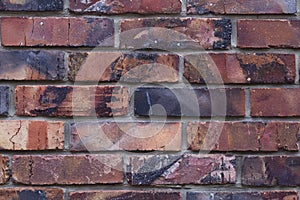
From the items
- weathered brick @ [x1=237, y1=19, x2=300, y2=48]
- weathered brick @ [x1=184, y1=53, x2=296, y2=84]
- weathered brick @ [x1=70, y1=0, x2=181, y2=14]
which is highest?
weathered brick @ [x1=70, y1=0, x2=181, y2=14]

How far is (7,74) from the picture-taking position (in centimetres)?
110

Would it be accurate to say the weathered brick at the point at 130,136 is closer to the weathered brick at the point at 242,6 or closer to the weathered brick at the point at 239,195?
the weathered brick at the point at 239,195

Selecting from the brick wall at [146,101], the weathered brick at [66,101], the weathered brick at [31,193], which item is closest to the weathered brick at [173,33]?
the brick wall at [146,101]

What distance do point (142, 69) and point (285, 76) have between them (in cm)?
33

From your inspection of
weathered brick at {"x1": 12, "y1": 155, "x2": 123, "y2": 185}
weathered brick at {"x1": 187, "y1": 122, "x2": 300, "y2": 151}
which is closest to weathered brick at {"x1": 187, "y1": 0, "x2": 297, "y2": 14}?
weathered brick at {"x1": 187, "y1": 122, "x2": 300, "y2": 151}

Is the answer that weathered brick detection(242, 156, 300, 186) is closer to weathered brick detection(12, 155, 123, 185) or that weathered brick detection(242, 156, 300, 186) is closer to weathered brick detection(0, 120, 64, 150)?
weathered brick detection(12, 155, 123, 185)

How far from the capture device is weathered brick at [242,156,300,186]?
1.11 m

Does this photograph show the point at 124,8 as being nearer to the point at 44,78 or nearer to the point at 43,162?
the point at 44,78

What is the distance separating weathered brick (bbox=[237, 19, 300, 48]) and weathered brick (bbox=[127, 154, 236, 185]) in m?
0.27

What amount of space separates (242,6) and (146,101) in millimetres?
314

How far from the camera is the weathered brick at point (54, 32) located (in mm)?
1104

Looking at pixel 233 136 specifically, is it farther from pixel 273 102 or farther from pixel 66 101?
pixel 66 101

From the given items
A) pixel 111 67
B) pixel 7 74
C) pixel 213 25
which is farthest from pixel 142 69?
pixel 7 74

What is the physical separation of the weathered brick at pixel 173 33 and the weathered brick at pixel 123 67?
26 mm
